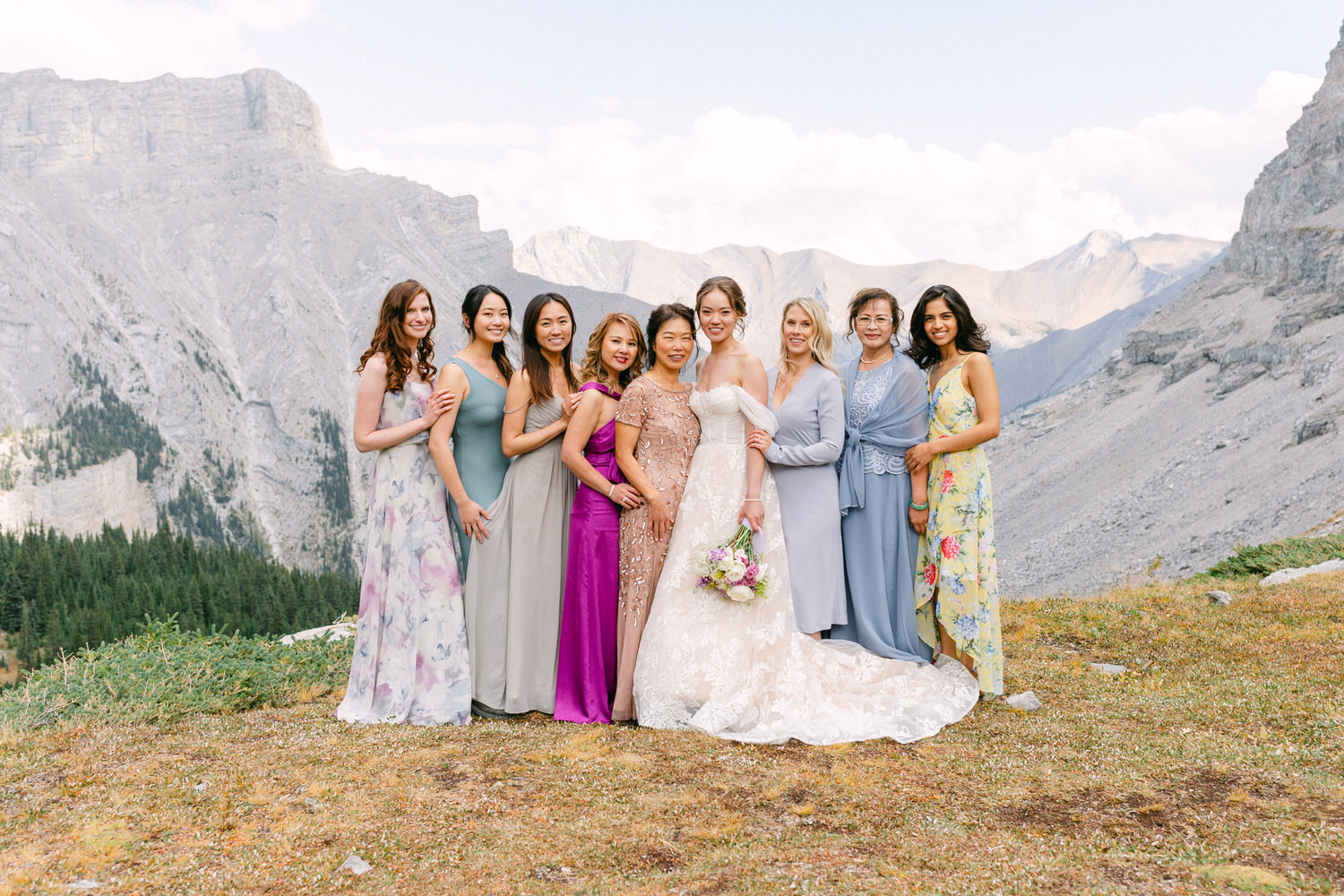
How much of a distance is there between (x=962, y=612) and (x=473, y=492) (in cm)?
432

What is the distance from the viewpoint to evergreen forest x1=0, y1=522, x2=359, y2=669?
242 feet

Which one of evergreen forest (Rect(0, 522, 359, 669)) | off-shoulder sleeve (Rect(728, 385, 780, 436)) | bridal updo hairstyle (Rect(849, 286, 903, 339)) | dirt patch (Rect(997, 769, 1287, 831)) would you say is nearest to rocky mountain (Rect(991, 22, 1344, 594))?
bridal updo hairstyle (Rect(849, 286, 903, 339))

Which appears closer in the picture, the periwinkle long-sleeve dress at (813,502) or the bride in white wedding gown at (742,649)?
the bride in white wedding gown at (742,649)

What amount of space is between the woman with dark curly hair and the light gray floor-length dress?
3253mm

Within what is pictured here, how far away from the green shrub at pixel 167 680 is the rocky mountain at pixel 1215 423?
20864 mm

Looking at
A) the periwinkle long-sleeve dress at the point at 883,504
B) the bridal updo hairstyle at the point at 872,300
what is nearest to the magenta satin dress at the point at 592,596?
the periwinkle long-sleeve dress at the point at 883,504

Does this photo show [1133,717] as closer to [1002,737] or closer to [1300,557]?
[1002,737]

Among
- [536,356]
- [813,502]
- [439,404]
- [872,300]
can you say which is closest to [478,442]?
[439,404]

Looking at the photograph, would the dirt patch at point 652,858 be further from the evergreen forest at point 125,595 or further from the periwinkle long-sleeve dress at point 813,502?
the evergreen forest at point 125,595

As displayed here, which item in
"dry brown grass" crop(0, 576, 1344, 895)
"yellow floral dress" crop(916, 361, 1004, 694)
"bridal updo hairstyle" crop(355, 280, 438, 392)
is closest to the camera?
"dry brown grass" crop(0, 576, 1344, 895)

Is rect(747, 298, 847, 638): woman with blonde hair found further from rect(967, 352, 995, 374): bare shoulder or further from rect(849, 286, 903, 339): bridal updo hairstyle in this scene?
rect(967, 352, 995, 374): bare shoulder

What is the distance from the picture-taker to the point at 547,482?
694 cm

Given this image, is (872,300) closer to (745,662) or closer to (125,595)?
(745,662)

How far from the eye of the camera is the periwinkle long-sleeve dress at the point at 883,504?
7.20 meters
